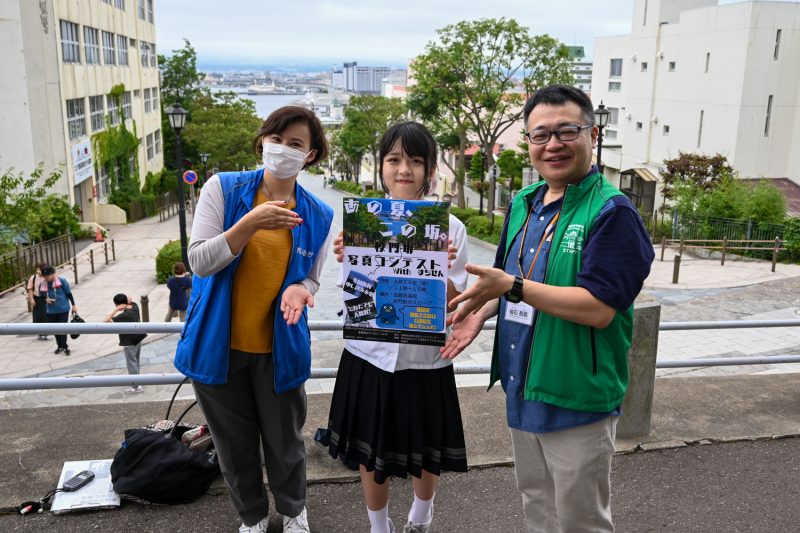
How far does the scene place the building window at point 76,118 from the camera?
2883 centimetres

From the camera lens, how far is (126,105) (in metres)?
39.1

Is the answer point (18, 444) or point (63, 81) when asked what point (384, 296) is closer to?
point (18, 444)

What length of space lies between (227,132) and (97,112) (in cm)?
950

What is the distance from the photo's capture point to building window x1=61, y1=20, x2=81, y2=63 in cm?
2773

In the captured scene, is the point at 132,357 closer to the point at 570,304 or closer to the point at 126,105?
the point at 570,304

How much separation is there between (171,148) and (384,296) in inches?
2162

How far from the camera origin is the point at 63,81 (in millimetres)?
27234

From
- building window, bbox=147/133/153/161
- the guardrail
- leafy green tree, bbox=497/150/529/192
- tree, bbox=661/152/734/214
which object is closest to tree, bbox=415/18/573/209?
tree, bbox=661/152/734/214

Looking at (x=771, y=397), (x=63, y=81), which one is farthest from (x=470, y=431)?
(x=63, y=81)

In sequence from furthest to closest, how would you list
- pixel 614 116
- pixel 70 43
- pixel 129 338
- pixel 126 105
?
pixel 614 116
pixel 126 105
pixel 70 43
pixel 129 338

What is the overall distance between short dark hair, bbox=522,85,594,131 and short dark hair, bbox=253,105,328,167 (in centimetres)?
106

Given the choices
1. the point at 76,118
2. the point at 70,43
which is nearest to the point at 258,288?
the point at 70,43

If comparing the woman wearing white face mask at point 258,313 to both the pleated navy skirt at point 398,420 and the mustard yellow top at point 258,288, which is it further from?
the pleated navy skirt at point 398,420

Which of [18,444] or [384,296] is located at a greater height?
[384,296]
